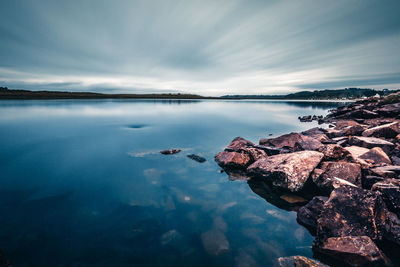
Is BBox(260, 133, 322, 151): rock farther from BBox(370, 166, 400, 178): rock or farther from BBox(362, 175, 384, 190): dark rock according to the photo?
BBox(362, 175, 384, 190): dark rock

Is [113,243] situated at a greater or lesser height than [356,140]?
lesser

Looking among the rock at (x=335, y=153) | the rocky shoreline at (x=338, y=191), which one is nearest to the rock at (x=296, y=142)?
the rocky shoreline at (x=338, y=191)

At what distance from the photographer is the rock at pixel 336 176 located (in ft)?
18.4

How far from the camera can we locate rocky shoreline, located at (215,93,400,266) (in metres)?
3.71

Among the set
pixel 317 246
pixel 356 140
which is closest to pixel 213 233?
pixel 317 246

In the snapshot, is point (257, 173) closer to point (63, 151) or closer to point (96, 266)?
point (96, 266)

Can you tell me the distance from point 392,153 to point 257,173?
6.81 m

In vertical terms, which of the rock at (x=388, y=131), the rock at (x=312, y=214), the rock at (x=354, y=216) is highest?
the rock at (x=388, y=131)

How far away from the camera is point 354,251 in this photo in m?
3.48

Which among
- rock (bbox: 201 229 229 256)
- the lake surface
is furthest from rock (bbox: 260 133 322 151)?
rock (bbox: 201 229 229 256)

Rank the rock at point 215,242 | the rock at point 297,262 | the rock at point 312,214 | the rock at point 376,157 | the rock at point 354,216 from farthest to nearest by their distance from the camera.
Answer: the rock at point 376,157, the rock at point 312,214, the rock at point 215,242, the rock at point 354,216, the rock at point 297,262

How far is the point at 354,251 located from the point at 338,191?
142cm

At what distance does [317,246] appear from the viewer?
4.04 metres

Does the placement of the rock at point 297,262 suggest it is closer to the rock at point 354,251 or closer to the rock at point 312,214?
the rock at point 354,251
